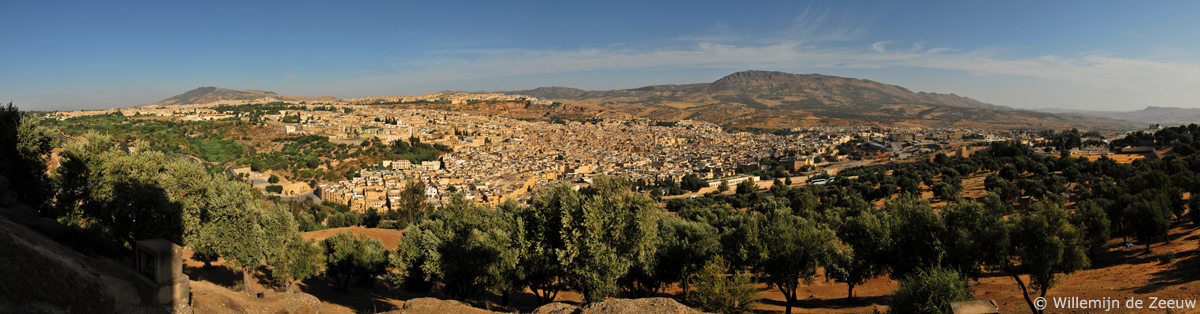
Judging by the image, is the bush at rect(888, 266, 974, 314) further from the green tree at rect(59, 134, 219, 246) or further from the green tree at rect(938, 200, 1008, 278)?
the green tree at rect(59, 134, 219, 246)

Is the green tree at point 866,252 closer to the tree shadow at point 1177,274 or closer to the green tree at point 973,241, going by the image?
the green tree at point 973,241

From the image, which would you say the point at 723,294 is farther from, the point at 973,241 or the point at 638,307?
the point at 973,241

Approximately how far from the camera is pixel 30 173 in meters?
14.5

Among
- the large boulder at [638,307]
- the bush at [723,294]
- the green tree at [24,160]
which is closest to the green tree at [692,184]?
the bush at [723,294]

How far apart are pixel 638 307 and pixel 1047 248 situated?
407 inches

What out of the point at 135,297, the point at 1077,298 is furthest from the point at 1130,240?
the point at 135,297

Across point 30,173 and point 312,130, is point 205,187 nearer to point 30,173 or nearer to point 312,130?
point 30,173

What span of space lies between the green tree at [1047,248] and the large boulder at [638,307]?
903 centimetres

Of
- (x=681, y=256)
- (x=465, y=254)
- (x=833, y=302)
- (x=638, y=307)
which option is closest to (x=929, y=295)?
(x=638, y=307)

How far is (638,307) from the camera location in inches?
397

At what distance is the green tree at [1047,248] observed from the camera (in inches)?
459

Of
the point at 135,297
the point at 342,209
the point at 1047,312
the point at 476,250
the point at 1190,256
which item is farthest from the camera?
the point at 342,209

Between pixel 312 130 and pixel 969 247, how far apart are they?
107305 millimetres

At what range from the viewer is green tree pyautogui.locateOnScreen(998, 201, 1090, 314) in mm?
11664
